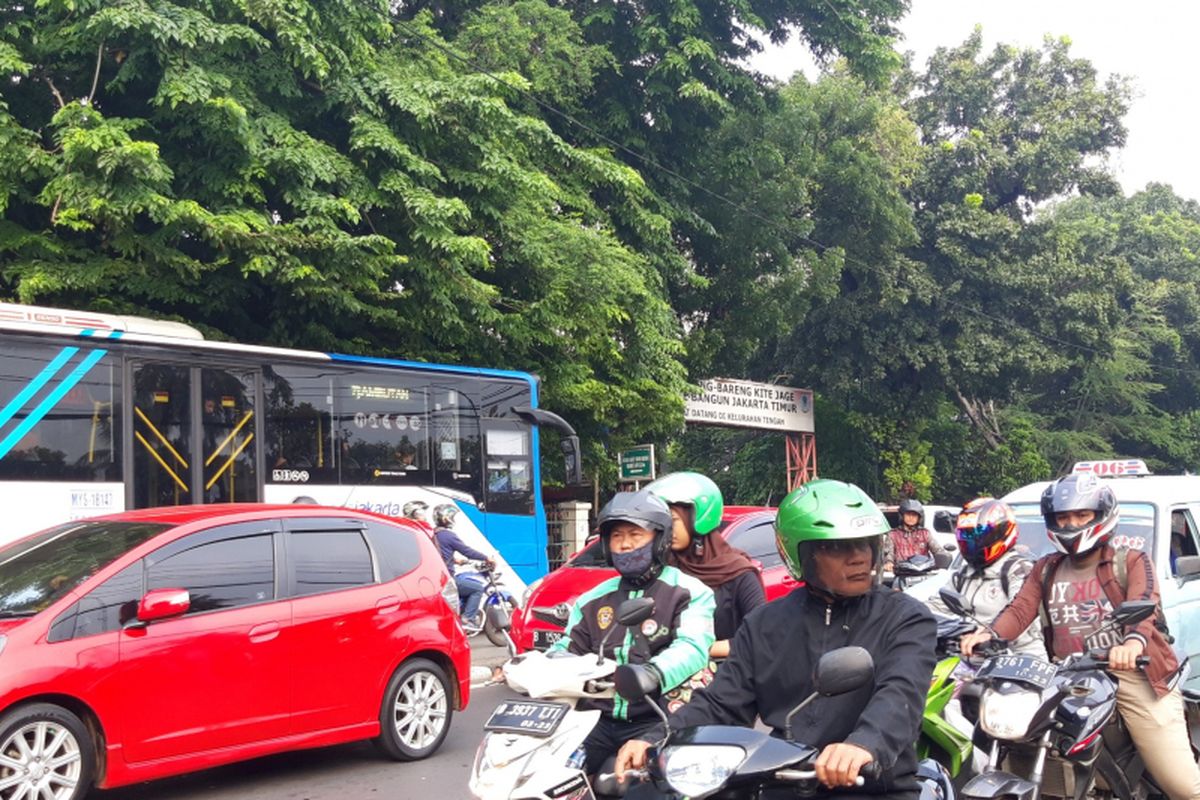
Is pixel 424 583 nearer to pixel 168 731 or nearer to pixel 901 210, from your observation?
pixel 168 731

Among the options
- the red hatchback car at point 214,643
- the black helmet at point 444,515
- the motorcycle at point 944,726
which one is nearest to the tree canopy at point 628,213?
the black helmet at point 444,515

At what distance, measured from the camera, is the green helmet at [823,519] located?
10.9 ft

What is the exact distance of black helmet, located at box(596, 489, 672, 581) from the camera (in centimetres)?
424

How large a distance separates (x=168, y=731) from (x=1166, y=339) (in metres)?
33.4

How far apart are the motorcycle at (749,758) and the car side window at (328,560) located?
4.69 meters

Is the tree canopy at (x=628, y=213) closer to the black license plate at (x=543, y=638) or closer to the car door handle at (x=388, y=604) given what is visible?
the black license plate at (x=543, y=638)

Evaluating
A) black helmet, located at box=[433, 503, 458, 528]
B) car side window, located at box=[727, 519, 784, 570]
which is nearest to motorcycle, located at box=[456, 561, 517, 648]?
black helmet, located at box=[433, 503, 458, 528]

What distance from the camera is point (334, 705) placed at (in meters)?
7.27

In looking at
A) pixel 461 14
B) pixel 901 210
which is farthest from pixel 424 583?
pixel 901 210

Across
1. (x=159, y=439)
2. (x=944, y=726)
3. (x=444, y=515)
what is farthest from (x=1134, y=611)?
(x=444, y=515)

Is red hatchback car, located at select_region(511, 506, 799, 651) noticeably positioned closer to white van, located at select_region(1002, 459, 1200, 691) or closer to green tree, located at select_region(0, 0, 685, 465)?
white van, located at select_region(1002, 459, 1200, 691)

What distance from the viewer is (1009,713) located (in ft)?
13.8

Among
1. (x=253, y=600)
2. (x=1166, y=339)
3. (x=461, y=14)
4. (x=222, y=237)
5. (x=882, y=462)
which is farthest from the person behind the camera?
(x=1166, y=339)

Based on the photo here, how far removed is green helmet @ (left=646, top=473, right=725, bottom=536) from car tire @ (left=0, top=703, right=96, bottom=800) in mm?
3311
